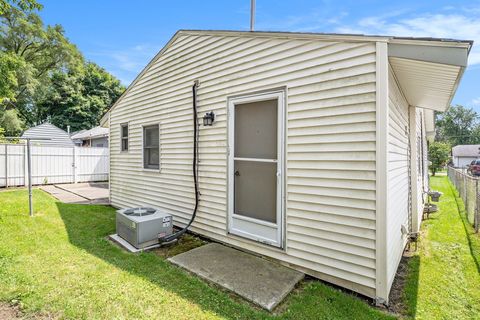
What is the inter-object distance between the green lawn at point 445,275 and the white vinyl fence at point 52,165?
13.2 m

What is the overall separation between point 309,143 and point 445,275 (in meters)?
2.63

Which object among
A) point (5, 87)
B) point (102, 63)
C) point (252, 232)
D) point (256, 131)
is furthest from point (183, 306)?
→ point (102, 63)

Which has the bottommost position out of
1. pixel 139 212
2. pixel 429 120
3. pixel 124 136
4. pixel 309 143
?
pixel 139 212

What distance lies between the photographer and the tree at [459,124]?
52031mm

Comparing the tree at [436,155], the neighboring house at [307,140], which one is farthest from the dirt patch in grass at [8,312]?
the tree at [436,155]

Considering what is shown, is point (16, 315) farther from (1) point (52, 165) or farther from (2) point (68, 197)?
(1) point (52, 165)

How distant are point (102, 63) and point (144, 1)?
30183 mm

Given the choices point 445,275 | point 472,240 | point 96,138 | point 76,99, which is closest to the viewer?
point 445,275

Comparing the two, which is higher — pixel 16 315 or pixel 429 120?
pixel 429 120

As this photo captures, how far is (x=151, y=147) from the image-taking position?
5.91 metres

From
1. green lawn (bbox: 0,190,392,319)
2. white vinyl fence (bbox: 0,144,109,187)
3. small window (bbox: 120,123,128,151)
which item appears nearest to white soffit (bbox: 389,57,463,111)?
green lawn (bbox: 0,190,392,319)

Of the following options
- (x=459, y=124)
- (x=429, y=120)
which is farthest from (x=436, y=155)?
(x=459, y=124)

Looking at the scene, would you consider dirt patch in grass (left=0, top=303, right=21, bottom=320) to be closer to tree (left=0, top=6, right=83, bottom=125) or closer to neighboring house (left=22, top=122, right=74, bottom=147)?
neighboring house (left=22, top=122, right=74, bottom=147)

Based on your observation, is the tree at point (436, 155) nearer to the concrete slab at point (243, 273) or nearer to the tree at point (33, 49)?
the concrete slab at point (243, 273)
